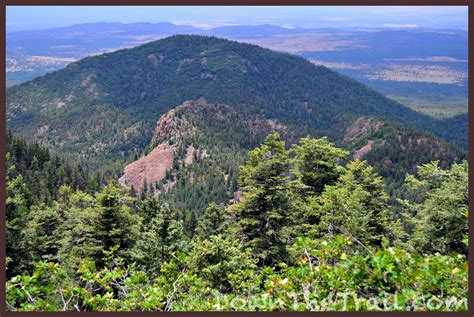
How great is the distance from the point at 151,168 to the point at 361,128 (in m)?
83.9

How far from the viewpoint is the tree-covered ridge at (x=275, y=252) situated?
8.48 meters

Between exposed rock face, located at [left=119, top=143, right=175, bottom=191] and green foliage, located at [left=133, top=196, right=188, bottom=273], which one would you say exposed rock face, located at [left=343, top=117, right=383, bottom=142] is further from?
green foliage, located at [left=133, top=196, right=188, bottom=273]

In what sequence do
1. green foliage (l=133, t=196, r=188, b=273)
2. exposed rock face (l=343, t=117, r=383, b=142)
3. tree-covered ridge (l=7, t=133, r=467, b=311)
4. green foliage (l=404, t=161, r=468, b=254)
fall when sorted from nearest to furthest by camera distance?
1. tree-covered ridge (l=7, t=133, r=467, b=311)
2. green foliage (l=404, t=161, r=468, b=254)
3. green foliage (l=133, t=196, r=188, b=273)
4. exposed rock face (l=343, t=117, r=383, b=142)

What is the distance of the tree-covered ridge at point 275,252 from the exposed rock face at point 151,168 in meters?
68.8

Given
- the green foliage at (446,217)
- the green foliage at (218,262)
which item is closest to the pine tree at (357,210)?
the green foliage at (446,217)

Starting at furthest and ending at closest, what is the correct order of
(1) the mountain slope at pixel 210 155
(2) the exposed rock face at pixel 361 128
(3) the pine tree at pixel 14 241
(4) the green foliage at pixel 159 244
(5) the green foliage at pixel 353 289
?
(2) the exposed rock face at pixel 361 128, (1) the mountain slope at pixel 210 155, (3) the pine tree at pixel 14 241, (4) the green foliage at pixel 159 244, (5) the green foliage at pixel 353 289

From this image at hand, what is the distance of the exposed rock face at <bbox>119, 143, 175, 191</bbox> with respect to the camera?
338ft

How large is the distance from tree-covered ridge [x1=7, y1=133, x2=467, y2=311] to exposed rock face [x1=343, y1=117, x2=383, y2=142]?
116202mm

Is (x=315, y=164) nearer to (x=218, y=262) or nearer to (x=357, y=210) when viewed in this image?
(x=357, y=210)

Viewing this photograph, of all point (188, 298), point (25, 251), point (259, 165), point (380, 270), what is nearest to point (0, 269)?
point (188, 298)

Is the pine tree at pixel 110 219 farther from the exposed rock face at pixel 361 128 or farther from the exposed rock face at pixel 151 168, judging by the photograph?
the exposed rock face at pixel 361 128

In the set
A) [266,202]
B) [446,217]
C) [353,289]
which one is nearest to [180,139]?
[266,202]

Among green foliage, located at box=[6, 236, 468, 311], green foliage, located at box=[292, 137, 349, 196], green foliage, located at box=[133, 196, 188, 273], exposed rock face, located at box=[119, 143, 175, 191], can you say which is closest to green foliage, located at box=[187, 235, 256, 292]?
green foliage, located at box=[133, 196, 188, 273]

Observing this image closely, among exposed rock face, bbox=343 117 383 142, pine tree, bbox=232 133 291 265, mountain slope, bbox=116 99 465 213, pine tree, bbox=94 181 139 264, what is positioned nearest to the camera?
pine tree, bbox=232 133 291 265
